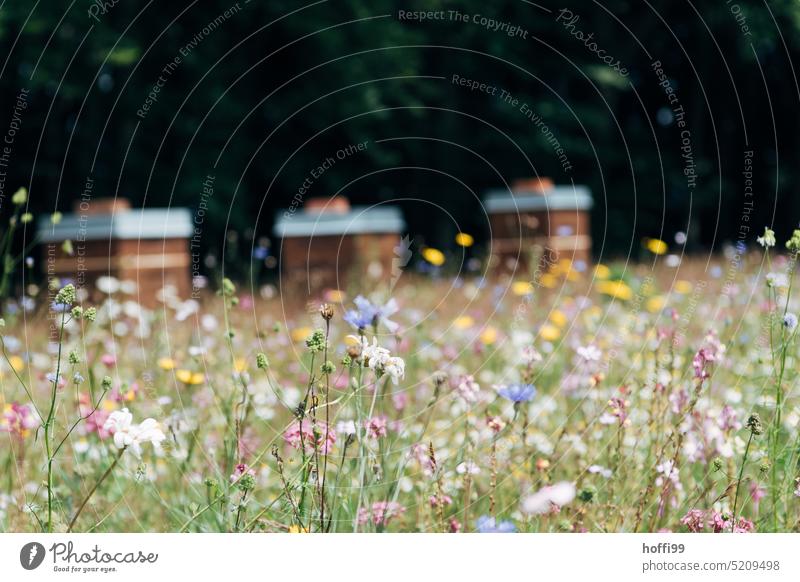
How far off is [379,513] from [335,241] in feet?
20.4

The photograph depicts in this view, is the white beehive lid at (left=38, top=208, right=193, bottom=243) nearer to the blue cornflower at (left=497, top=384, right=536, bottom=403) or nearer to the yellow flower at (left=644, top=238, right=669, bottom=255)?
the yellow flower at (left=644, top=238, right=669, bottom=255)

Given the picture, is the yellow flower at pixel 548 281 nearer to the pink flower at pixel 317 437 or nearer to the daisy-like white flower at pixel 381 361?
the pink flower at pixel 317 437

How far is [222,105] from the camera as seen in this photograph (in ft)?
46.0

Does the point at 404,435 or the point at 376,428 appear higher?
the point at 376,428

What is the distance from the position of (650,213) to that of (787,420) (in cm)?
1738

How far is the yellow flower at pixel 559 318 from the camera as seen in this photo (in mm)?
4862

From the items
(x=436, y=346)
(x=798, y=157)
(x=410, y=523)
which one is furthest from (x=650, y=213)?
(x=410, y=523)

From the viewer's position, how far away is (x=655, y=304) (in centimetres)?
563
